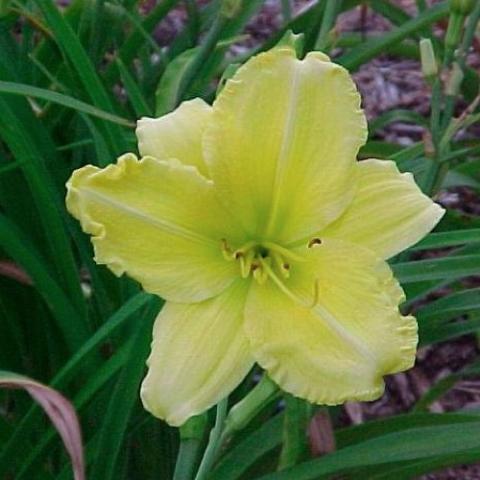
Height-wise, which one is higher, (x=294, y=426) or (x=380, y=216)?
(x=380, y=216)

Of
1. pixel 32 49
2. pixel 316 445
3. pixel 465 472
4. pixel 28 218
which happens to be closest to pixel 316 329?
pixel 316 445

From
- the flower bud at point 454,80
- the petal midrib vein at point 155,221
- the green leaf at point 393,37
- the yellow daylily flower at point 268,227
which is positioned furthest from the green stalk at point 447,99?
the green leaf at point 393,37

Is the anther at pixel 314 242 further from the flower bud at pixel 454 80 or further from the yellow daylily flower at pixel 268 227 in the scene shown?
the flower bud at pixel 454 80

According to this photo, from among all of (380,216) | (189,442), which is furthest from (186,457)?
(380,216)

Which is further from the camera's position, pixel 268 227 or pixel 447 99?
pixel 447 99

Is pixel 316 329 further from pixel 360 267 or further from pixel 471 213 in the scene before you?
pixel 471 213

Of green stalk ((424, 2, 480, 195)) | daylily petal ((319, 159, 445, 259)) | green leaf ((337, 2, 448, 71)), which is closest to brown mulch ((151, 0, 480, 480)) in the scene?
green leaf ((337, 2, 448, 71))

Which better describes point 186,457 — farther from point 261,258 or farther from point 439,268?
point 439,268
